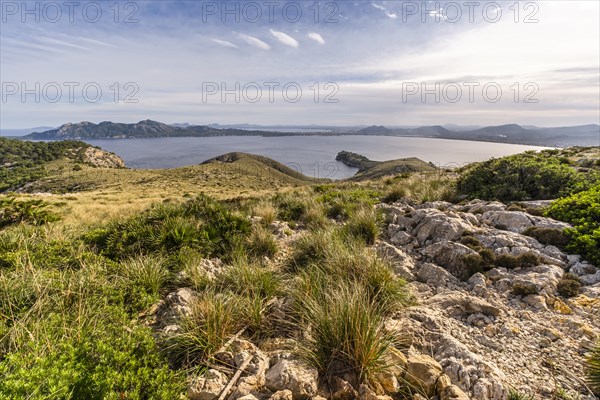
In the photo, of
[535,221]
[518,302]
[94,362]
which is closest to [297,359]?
[94,362]

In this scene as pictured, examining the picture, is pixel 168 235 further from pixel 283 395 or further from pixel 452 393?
pixel 452 393

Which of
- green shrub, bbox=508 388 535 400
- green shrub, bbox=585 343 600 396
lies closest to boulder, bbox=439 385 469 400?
green shrub, bbox=508 388 535 400

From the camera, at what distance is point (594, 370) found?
275 cm

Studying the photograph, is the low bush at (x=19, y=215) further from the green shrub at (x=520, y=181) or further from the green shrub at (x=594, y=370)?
the green shrub at (x=520, y=181)

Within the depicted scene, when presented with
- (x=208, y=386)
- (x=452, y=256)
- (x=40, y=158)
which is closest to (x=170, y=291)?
(x=208, y=386)

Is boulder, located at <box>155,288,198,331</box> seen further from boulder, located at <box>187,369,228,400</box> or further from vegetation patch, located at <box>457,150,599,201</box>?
vegetation patch, located at <box>457,150,599,201</box>

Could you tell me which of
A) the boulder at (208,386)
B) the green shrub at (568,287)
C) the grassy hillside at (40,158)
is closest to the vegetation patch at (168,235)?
the boulder at (208,386)

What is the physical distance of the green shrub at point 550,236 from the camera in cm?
588

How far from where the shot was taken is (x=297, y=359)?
9.81ft

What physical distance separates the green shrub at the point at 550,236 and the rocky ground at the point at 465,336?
19 centimetres

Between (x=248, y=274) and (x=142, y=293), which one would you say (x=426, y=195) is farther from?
(x=142, y=293)

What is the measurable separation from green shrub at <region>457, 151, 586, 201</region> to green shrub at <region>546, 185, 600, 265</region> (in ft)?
7.00

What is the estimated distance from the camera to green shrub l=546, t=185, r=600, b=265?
5.32 m

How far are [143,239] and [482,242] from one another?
7359 millimetres
